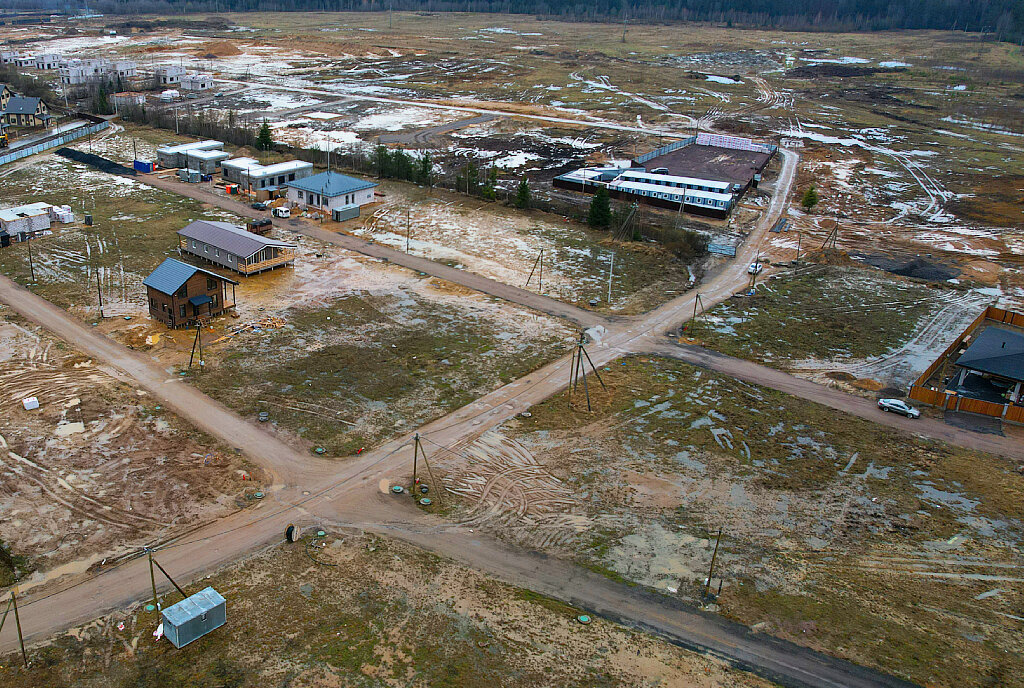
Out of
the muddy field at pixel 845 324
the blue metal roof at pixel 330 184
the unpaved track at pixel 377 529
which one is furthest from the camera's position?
the blue metal roof at pixel 330 184

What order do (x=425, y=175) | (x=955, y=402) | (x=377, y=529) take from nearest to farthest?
(x=377, y=529)
(x=955, y=402)
(x=425, y=175)

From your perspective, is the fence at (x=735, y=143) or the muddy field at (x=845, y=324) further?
the fence at (x=735, y=143)

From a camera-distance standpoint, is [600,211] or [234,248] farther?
[600,211]

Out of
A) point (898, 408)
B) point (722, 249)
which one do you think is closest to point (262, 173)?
point (722, 249)

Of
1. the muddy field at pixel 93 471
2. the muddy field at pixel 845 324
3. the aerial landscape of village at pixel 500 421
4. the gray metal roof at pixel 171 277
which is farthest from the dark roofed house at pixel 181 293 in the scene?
the muddy field at pixel 845 324

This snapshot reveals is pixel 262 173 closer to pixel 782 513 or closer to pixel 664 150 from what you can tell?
pixel 664 150

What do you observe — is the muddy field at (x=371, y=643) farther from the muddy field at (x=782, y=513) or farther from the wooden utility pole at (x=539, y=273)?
the wooden utility pole at (x=539, y=273)

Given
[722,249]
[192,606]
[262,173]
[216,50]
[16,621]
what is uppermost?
[216,50]
